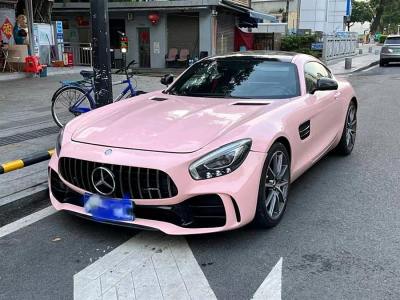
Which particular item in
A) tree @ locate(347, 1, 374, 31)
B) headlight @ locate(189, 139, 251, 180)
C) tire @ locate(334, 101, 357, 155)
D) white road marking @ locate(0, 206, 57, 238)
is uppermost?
tree @ locate(347, 1, 374, 31)

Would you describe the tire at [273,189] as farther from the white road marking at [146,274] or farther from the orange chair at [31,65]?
the orange chair at [31,65]

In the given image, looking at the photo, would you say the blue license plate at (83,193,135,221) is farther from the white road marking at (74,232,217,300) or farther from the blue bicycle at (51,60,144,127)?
the blue bicycle at (51,60,144,127)

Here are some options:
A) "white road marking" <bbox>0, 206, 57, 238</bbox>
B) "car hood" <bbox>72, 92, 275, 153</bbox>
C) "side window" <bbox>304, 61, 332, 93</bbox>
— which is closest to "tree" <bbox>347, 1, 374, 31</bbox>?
"side window" <bbox>304, 61, 332, 93</bbox>

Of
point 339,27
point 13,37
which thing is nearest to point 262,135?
point 13,37

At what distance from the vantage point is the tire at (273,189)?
12.8 ft

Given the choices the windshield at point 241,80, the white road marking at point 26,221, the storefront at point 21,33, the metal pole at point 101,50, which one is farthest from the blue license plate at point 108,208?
the storefront at point 21,33

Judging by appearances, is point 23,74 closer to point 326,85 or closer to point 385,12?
point 326,85

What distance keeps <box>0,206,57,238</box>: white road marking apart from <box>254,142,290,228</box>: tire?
1.99 metres

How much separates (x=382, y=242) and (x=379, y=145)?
3799 millimetres

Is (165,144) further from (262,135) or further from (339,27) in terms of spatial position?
(339,27)

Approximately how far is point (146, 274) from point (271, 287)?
87 cm

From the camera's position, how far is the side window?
17.8 feet

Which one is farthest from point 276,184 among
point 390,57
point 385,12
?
point 385,12

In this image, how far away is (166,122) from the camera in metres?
4.20
